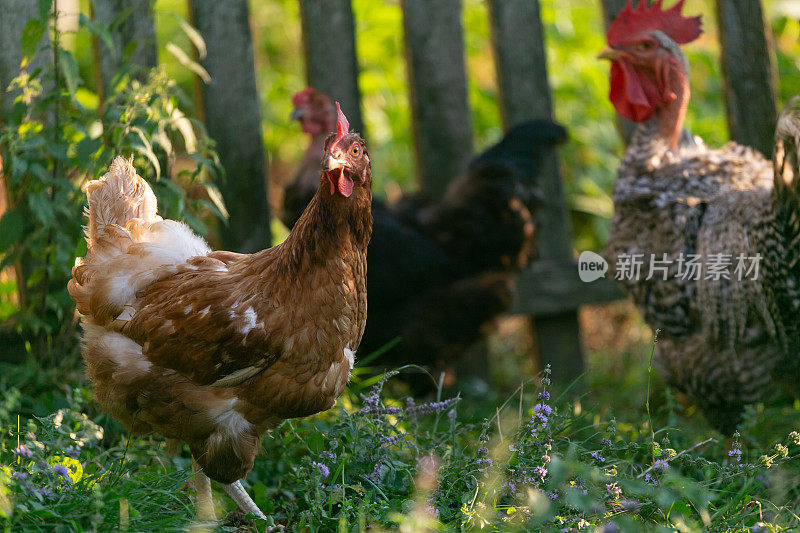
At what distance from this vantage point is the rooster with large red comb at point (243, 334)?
2.66 metres

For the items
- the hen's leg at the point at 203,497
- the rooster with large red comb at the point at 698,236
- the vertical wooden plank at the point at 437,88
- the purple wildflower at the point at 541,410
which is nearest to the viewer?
the hen's leg at the point at 203,497

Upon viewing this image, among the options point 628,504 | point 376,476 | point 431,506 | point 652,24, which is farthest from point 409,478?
point 652,24

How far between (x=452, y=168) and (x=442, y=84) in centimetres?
55

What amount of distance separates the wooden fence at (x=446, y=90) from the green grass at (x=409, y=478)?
4.63ft

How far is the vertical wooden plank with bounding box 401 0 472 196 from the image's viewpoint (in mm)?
4633

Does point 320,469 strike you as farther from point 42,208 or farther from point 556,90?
point 556,90

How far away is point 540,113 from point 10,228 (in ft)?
10.4

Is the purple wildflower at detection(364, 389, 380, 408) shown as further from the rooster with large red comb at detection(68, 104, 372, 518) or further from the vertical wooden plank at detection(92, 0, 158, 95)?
the vertical wooden plank at detection(92, 0, 158, 95)

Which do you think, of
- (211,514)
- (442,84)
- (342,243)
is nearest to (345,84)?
(442,84)

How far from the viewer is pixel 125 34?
13.0ft

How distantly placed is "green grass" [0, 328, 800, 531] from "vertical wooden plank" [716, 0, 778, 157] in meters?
2.10

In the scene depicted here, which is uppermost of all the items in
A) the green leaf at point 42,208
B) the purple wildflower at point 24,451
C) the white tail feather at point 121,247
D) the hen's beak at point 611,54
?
the hen's beak at point 611,54

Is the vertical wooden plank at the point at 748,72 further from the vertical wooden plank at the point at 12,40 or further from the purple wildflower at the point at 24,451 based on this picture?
the purple wildflower at the point at 24,451

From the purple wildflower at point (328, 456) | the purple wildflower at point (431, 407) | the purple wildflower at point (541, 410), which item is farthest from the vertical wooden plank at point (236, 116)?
the purple wildflower at point (541, 410)
